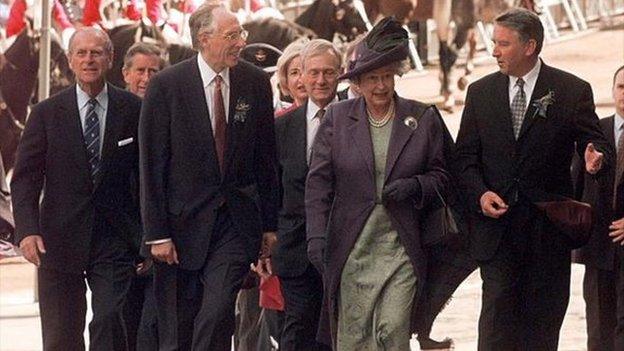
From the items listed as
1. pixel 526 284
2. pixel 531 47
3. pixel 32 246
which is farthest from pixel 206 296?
pixel 531 47

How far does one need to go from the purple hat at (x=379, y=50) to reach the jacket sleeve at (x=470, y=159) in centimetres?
86

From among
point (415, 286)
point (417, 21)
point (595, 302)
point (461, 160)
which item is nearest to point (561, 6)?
point (417, 21)

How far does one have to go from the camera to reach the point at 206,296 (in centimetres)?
1116

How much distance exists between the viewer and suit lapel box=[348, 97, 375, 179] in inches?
419

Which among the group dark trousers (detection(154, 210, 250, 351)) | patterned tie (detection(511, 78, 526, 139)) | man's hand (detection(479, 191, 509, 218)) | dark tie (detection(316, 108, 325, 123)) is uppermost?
patterned tie (detection(511, 78, 526, 139))

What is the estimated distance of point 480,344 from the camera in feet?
38.3

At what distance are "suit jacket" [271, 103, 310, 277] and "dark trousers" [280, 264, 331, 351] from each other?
0.21ft

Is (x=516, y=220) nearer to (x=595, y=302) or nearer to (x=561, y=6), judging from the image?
(x=595, y=302)

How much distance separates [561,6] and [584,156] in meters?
5.40

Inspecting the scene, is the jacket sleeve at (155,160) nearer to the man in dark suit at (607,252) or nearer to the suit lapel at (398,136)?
the suit lapel at (398,136)

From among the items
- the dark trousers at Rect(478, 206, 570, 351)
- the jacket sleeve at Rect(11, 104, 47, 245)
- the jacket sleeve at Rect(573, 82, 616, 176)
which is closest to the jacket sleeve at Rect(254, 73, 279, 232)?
the dark trousers at Rect(478, 206, 570, 351)

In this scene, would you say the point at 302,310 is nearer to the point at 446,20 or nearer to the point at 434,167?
the point at 434,167

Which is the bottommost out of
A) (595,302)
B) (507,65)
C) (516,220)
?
(595,302)

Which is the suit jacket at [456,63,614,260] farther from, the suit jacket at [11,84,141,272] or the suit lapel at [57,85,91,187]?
the suit lapel at [57,85,91,187]
